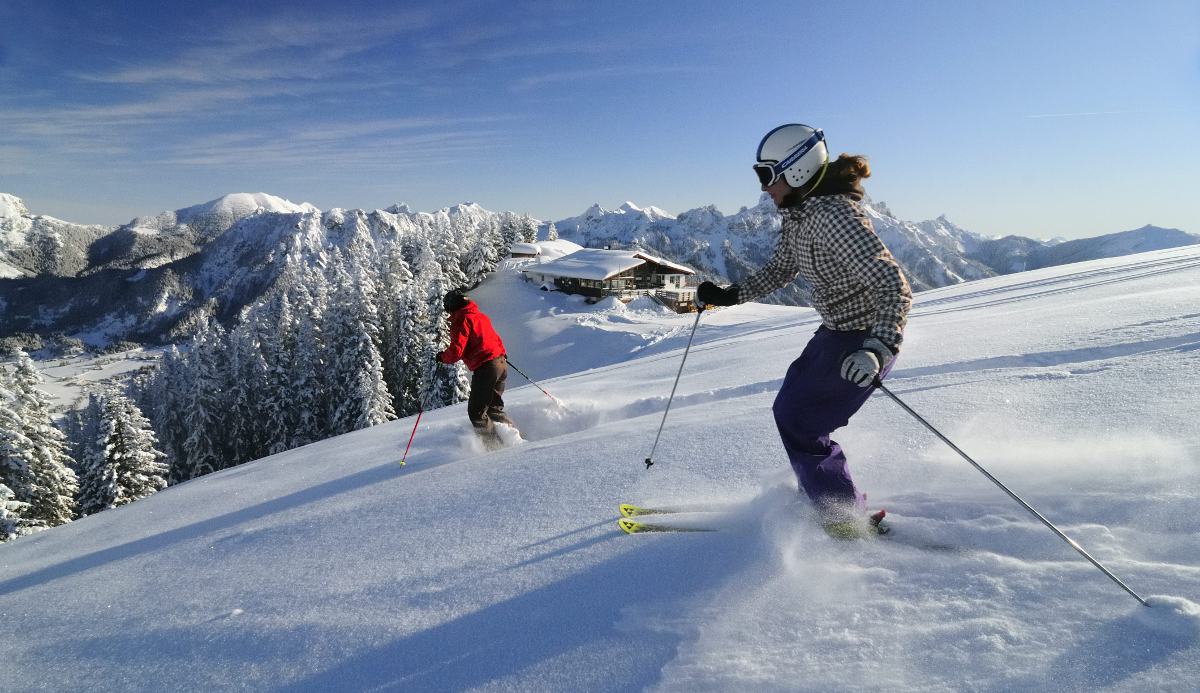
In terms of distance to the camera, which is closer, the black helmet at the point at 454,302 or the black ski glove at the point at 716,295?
the black ski glove at the point at 716,295

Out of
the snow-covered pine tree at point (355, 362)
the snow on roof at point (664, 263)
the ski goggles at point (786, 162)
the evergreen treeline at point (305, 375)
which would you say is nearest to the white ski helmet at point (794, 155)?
the ski goggles at point (786, 162)

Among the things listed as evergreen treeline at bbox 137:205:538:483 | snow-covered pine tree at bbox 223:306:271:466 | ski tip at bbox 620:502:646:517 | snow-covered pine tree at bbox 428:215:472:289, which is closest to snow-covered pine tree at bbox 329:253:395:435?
evergreen treeline at bbox 137:205:538:483

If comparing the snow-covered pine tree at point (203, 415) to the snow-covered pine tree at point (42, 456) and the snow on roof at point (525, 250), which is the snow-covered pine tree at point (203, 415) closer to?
the snow-covered pine tree at point (42, 456)

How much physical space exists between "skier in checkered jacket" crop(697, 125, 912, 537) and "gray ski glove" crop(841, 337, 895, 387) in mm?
151

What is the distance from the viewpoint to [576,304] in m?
47.4

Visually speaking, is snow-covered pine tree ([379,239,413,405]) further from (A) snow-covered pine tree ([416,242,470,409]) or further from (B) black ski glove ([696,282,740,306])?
(B) black ski glove ([696,282,740,306])

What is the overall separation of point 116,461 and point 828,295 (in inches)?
1092

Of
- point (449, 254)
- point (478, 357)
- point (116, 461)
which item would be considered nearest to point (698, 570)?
point (478, 357)

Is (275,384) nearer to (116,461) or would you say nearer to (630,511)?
(116,461)

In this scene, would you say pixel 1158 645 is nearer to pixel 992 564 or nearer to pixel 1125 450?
pixel 992 564

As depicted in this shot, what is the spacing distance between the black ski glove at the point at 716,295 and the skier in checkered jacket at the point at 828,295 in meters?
0.97

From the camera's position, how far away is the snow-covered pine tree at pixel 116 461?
2066cm

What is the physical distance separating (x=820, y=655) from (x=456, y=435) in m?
5.78

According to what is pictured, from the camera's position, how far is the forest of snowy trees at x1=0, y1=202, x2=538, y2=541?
20.7 metres
